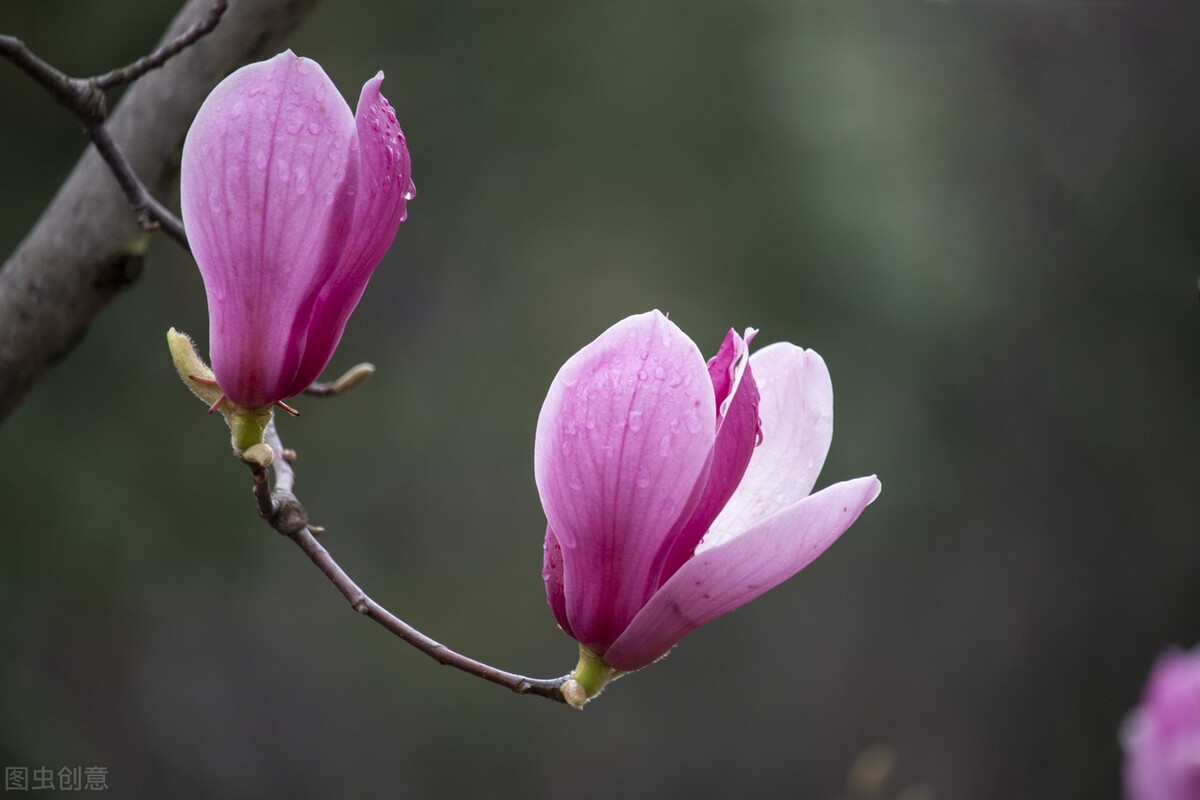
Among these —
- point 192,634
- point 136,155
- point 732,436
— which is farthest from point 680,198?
point 732,436

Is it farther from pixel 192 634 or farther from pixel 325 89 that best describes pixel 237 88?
pixel 192 634

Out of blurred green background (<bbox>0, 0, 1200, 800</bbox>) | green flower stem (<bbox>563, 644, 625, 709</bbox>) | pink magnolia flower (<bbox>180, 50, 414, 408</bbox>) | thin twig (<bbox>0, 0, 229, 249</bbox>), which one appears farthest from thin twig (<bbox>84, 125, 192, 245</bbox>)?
blurred green background (<bbox>0, 0, 1200, 800</bbox>)

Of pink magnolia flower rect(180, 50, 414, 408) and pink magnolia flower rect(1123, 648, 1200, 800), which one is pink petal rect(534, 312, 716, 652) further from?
pink magnolia flower rect(1123, 648, 1200, 800)

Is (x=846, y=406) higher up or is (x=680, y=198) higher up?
(x=680, y=198)

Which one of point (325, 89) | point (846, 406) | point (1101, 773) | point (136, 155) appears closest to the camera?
point (325, 89)

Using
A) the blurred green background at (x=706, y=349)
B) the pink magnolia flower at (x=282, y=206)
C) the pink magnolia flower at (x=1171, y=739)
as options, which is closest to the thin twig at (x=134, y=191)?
the pink magnolia flower at (x=282, y=206)

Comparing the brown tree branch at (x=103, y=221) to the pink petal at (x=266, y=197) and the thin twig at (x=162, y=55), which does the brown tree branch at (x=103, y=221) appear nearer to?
the thin twig at (x=162, y=55)
